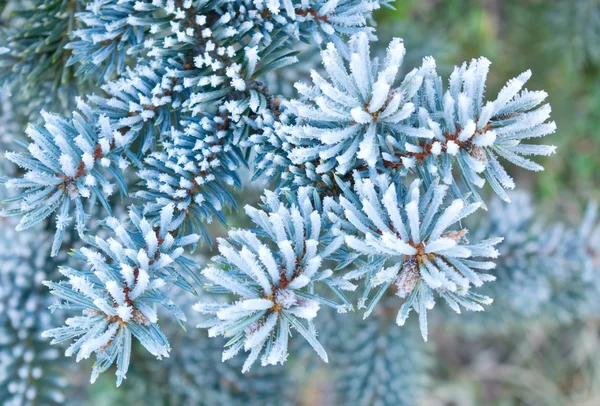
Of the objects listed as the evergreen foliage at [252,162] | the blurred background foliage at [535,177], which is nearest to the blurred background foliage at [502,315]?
the blurred background foliage at [535,177]

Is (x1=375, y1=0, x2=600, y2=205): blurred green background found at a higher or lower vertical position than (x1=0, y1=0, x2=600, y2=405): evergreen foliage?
higher

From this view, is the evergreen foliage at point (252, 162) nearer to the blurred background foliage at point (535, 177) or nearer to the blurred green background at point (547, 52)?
the blurred green background at point (547, 52)

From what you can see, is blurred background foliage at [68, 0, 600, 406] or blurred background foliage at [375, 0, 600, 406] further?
blurred background foliage at [375, 0, 600, 406]

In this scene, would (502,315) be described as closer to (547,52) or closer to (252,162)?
(252,162)

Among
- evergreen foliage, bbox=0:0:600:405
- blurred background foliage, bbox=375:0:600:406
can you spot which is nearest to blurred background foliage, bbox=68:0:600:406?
blurred background foliage, bbox=375:0:600:406

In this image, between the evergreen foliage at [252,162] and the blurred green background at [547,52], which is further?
the blurred green background at [547,52]

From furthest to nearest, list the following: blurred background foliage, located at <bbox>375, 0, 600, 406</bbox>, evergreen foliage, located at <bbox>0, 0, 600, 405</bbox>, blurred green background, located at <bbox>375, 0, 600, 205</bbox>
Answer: blurred background foliage, located at <bbox>375, 0, 600, 406</bbox> → blurred green background, located at <bbox>375, 0, 600, 205</bbox> → evergreen foliage, located at <bbox>0, 0, 600, 405</bbox>

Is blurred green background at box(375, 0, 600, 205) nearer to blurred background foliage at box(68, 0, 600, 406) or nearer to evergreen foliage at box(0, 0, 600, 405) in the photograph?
blurred background foliage at box(68, 0, 600, 406)

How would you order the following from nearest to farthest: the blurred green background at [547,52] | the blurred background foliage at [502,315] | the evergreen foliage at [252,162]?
the evergreen foliage at [252,162], the blurred background foliage at [502,315], the blurred green background at [547,52]

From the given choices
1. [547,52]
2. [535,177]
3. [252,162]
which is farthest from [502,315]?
[535,177]

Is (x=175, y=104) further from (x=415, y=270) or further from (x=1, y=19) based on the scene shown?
(x=1, y=19)

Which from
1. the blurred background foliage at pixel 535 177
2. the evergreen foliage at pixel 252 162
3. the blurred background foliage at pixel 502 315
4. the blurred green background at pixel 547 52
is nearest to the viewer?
the evergreen foliage at pixel 252 162
